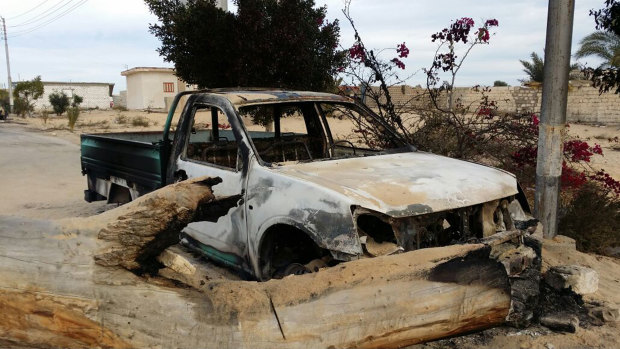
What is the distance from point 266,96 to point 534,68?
28.1m

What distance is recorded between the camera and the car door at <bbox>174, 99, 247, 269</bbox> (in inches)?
151

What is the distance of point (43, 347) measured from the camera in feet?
8.66

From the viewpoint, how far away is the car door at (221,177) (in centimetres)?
384

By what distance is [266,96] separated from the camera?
443cm

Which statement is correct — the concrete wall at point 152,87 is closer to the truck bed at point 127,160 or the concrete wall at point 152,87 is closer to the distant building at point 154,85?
the distant building at point 154,85

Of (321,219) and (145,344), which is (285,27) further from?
(145,344)

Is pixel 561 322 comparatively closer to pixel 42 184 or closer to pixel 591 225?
pixel 591 225

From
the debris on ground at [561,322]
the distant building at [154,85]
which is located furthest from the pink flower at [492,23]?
the distant building at [154,85]

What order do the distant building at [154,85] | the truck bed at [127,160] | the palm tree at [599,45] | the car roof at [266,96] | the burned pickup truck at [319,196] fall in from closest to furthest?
1. the burned pickup truck at [319,196]
2. the car roof at [266,96]
3. the truck bed at [127,160]
4. the palm tree at [599,45]
5. the distant building at [154,85]

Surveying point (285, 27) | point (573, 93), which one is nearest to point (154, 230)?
point (285, 27)

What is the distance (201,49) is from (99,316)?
268 inches

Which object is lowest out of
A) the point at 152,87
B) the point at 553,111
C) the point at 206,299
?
the point at 206,299

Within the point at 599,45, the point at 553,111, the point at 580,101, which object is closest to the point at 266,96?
the point at 553,111

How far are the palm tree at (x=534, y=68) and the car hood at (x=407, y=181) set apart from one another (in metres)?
27.2
